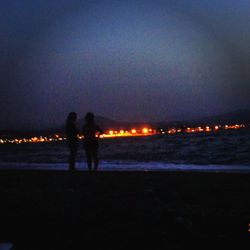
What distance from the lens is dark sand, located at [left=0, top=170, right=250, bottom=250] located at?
19.0 feet

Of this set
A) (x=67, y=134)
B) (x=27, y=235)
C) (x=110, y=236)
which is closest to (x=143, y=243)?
(x=110, y=236)

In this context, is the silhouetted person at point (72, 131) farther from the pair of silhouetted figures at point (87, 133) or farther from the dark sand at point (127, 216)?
the dark sand at point (127, 216)

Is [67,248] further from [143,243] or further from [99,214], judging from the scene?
[99,214]

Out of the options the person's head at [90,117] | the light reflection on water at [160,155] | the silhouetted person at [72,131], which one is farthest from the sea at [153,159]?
the person's head at [90,117]

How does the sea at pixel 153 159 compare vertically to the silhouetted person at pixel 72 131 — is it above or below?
below

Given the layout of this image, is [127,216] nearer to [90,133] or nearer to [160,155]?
[90,133]

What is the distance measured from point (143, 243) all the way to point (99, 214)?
78.7 inches

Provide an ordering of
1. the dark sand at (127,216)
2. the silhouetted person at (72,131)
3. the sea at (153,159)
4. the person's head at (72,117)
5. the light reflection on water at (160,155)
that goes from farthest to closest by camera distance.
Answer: the light reflection on water at (160,155), the sea at (153,159), the silhouetted person at (72,131), the person's head at (72,117), the dark sand at (127,216)

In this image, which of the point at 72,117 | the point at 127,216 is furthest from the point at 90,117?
the point at 127,216

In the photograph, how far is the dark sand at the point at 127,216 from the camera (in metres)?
5.79

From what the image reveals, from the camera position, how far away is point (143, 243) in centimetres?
569

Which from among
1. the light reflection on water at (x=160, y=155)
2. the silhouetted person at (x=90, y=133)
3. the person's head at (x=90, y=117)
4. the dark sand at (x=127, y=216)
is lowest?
the light reflection on water at (x=160, y=155)

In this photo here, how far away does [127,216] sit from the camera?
743cm

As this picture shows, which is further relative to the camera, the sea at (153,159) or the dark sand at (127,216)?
the sea at (153,159)
